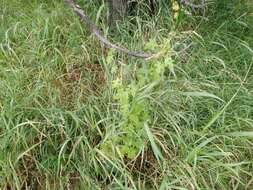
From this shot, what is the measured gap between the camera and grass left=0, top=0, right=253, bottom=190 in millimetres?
2098

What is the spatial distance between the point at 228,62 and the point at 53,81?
1097 mm

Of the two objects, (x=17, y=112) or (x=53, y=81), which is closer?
(x=17, y=112)

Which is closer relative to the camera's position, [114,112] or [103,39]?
[103,39]

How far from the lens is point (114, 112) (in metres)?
2.28

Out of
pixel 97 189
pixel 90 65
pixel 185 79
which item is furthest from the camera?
pixel 90 65

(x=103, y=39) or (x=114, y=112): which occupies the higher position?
(x=103, y=39)

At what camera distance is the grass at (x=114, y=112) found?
2.10 m

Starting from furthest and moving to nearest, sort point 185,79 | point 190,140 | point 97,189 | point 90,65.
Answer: point 90,65 < point 185,79 < point 190,140 < point 97,189

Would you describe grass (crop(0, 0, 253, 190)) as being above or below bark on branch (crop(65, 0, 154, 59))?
below

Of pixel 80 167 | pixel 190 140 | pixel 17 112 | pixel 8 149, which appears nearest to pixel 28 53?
pixel 17 112

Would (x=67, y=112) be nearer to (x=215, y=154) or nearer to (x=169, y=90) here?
(x=169, y=90)

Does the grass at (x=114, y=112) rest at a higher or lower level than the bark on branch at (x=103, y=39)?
lower

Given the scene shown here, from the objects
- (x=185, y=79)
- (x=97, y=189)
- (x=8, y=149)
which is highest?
(x=185, y=79)

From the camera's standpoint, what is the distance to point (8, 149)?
2.17 metres
